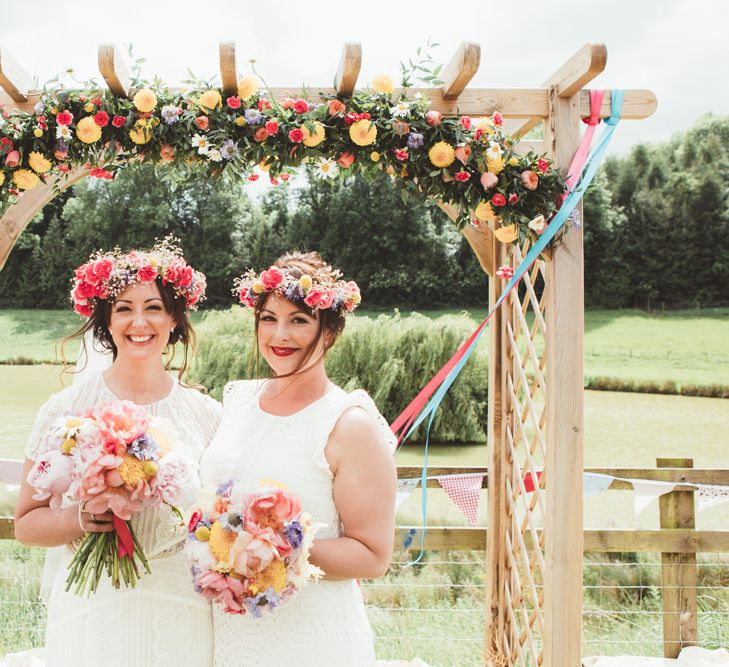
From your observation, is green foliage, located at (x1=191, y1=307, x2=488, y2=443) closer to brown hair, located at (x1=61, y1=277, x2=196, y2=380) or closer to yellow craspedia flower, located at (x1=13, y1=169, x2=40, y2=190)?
brown hair, located at (x1=61, y1=277, x2=196, y2=380)

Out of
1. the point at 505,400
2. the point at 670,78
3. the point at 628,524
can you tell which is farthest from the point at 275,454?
the point at 670,78

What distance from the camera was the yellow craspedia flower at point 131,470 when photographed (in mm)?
1802

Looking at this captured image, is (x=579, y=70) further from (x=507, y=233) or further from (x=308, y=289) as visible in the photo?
(x=308, y=289)

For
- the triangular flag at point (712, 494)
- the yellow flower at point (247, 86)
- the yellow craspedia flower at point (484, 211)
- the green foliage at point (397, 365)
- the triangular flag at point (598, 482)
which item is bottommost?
the triangular flag at point (712, 494)

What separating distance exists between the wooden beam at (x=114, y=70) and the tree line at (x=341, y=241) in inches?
326

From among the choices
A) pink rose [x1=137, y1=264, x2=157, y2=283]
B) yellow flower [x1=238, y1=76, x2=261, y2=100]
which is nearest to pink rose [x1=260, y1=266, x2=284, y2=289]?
Answer: pink rose [x1=137, y1=264, x2=157, y2=283]

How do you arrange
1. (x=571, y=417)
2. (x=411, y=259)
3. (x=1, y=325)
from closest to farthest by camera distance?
(x=571, y=417) < (x=1, y=325) < (x=411, y=259)

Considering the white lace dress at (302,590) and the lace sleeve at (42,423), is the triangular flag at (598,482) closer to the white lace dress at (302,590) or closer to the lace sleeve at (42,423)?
the white lace dress at (302,590)

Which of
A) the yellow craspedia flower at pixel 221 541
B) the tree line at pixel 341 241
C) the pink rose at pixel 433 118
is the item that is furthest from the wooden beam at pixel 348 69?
the tree line at pixel 341 241

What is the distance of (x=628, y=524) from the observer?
859 centimetres

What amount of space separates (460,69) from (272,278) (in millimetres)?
1098

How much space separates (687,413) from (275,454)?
11.7m

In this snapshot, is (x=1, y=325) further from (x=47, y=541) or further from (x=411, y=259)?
(x=47, y=541)

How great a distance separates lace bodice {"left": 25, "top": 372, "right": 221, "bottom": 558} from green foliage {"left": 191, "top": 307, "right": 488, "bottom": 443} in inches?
211
